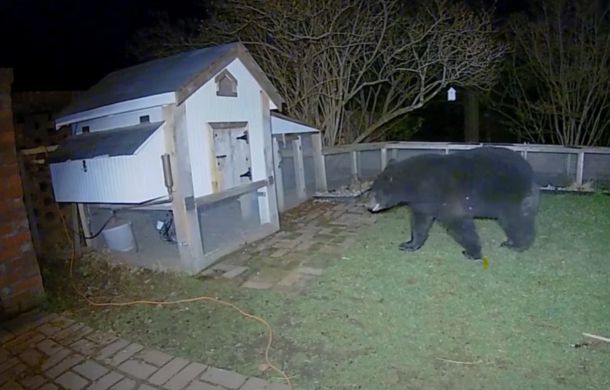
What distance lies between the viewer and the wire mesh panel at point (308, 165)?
23.3 ft

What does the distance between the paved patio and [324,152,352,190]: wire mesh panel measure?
3.09 metres

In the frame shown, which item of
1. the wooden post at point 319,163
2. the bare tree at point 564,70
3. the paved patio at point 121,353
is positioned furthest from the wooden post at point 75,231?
the bare tree at point 564,70

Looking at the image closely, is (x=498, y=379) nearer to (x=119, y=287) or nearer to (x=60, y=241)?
(x=119, y=287)

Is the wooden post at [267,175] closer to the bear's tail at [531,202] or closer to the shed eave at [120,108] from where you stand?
the shed eave at [120,108]

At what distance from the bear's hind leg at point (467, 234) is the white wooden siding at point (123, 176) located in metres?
2.73

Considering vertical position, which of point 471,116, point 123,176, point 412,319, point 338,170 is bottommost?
point 412,319

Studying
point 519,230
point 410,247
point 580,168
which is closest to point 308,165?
point 410,247

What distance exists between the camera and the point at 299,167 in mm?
6938

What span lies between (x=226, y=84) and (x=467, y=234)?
2907 millimetres

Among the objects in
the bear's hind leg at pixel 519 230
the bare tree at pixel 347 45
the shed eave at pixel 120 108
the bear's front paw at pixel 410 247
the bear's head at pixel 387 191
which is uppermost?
the bare tree at pixel 347 45

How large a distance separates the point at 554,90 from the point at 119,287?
29.8ft

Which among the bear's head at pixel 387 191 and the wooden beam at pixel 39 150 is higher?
the wooden beam at pixel 39 150

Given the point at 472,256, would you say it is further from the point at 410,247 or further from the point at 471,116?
the point at 471,116

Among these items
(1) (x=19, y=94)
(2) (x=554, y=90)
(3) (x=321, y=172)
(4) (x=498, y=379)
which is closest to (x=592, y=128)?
(2) (x=554, y=90)
